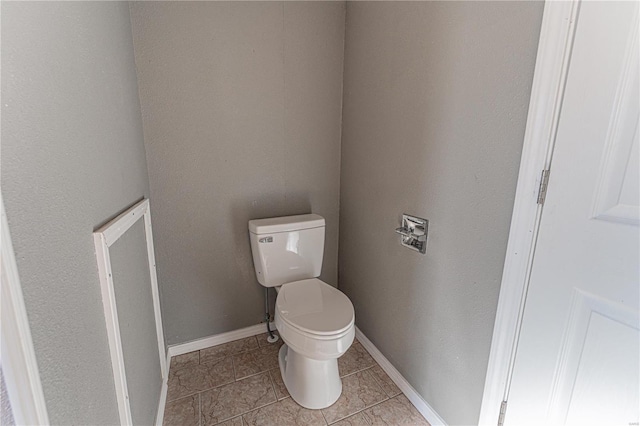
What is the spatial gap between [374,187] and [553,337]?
92cm

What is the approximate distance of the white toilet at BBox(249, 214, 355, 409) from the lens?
1210 mm

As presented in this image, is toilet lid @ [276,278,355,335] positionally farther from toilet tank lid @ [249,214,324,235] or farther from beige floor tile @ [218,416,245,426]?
beige floor tile @ [218,416,245,426]

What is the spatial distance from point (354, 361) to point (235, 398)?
0.65m

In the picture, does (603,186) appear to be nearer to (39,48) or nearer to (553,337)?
(553,337)

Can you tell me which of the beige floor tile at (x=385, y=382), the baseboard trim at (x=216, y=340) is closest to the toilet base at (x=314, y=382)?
the beige floor tile at (x=385, y=382)

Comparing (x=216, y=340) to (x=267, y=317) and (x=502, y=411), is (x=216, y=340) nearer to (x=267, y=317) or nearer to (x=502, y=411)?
(x=267, y=317)

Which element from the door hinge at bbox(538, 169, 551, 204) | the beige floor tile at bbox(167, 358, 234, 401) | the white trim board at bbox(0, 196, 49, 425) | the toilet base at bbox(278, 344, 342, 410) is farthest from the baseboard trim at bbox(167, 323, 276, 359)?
the door hinge at bbox(538, 169, 551, 204)

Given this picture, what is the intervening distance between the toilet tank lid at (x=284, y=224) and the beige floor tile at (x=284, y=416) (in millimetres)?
816

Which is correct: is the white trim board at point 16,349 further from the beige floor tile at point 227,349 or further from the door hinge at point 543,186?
the beige floor tile at point 227,349

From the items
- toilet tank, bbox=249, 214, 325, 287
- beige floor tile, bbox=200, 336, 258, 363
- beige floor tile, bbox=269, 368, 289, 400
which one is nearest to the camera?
beige floor tile, bbox=269, 368, 289, 400

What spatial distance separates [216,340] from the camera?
1.72 metres

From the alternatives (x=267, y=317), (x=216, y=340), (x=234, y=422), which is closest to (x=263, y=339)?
→ (x=267, y=317)

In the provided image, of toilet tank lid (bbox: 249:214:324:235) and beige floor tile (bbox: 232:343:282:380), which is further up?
toilet tank lid (bbox: 249:214:324:235)

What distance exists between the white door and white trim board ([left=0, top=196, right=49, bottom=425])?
111 centimetres
